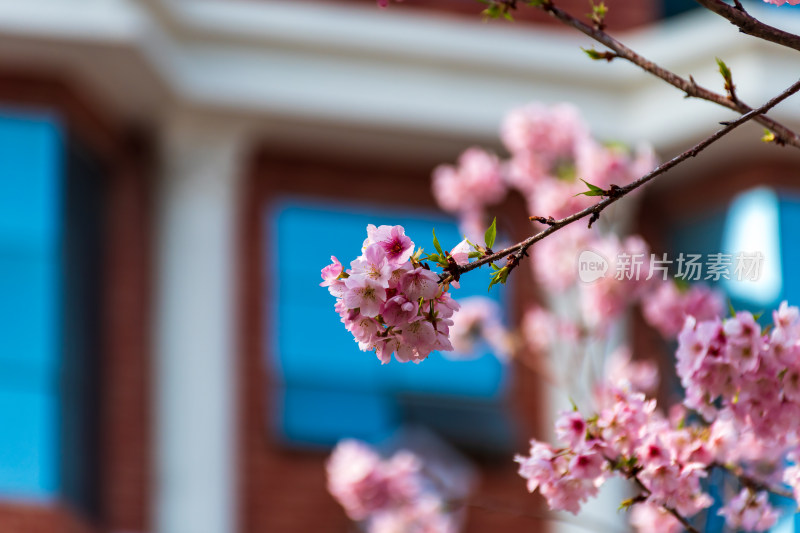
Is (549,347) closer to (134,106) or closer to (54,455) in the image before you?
(54,455)

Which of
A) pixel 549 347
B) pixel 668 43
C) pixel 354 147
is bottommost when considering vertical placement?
pixel 549 347

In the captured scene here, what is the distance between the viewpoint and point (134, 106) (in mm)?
10172

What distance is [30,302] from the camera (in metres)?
9.20

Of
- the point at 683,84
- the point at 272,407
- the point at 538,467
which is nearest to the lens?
the point at 683,84

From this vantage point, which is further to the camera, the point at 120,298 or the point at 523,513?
the point at 120,298

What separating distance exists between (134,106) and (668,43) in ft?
12.3

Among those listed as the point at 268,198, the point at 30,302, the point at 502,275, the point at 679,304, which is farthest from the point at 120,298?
the point at 502,275

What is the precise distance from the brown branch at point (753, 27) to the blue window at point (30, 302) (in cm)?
657

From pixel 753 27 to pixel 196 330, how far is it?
7.63 meters

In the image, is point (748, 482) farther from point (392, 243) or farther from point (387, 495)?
point (387, 495)

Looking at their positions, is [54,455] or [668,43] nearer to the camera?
[54,455]

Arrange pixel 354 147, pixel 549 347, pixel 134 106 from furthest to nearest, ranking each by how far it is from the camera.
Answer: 1. pixel 354 147
2. pixel 134 106
3. pixel 549 347

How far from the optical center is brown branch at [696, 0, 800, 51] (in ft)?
9.75

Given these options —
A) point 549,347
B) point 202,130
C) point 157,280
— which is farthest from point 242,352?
point 549,347
